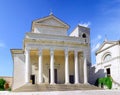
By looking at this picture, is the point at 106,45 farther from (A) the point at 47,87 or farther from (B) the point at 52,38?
(A) the point at 47,87

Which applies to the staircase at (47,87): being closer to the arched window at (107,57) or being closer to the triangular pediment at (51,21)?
the arched window at (107,57)

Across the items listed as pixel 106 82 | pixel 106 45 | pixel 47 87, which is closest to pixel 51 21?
pixel 106 45

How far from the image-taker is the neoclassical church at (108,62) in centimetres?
2955

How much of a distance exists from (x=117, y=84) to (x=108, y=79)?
1.70 metres

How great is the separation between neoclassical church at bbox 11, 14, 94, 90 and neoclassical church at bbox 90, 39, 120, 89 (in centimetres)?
383

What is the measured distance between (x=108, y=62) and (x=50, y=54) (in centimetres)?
1029

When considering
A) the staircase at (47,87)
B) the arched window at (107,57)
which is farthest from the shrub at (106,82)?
the staircase at (47,87)

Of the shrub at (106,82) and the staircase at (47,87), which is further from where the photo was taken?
the shrub at (106,82)

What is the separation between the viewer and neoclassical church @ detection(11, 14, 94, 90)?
2784 centimetres

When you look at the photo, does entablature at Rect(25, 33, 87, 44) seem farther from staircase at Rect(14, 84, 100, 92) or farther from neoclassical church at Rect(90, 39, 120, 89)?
staircase at Rect(14, 84, 100, 92)

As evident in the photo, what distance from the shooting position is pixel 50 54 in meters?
28.2

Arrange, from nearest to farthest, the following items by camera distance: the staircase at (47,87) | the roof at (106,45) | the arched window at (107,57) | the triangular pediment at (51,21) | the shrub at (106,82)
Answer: the staircase at (47,87), the shrub at (106,82), the roof at (106,45), the triangular pediment at (51,21), the arched window at (107,57)

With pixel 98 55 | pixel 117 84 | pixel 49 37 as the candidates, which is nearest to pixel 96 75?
pixel 98 55

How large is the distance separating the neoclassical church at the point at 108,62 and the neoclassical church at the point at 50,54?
3.83 meters
